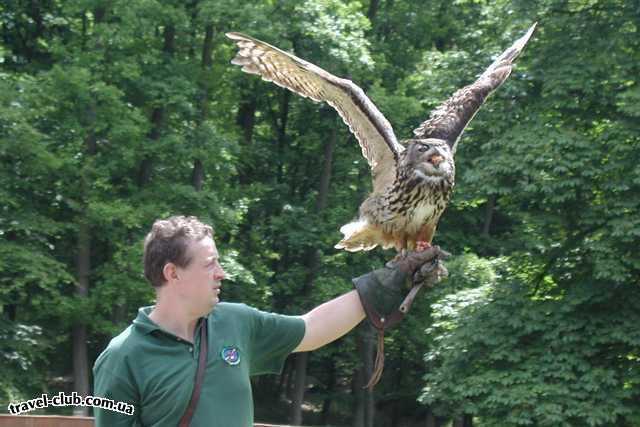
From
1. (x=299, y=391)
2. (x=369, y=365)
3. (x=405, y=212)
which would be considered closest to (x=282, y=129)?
(x=369, y=365)

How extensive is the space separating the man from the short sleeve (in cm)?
6

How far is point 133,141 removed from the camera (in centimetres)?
1275

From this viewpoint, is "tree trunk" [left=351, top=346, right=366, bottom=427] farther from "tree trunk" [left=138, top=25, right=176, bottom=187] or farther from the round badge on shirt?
the round badge on shirt

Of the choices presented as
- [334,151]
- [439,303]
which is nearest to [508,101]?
[439,303]

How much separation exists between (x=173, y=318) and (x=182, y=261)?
15 cm

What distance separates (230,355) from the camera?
8.04ft

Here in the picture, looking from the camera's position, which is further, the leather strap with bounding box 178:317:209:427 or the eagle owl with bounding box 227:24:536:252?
the eagle owl with bounding box 227:24:536:252

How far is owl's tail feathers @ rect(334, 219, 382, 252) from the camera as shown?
4.81 m

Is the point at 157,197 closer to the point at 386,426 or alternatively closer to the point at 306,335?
the point at 386,426

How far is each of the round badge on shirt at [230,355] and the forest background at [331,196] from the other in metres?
8.33

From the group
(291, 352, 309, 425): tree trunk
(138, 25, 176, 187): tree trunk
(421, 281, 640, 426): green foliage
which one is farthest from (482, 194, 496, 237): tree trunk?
(138, 25, 176, 187): tree trunk

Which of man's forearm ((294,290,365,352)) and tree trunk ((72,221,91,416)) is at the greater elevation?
tree trunk ((72,221,91,416))

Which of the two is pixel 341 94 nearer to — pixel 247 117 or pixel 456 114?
pixel 456 114

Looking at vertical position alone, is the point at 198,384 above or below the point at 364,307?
below
